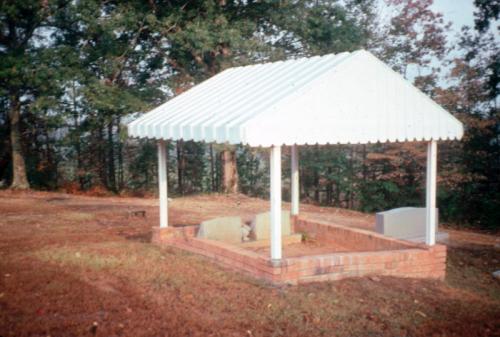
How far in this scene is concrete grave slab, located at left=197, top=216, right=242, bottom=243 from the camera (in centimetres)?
993

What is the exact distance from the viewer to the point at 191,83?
20.5 metres

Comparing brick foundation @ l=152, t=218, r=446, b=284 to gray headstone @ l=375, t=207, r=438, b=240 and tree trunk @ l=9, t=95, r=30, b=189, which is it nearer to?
gray headstone @ l=375, t=207, r=438, b=240

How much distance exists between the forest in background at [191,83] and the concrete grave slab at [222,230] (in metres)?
8.63

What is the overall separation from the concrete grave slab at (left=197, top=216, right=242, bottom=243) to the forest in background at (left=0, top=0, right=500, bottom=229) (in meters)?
8.63

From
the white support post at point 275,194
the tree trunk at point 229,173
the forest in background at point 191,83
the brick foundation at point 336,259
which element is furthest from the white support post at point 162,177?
the tree trunk at point 229,173

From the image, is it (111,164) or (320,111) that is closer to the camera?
(320,111)

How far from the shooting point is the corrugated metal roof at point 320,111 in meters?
7.12

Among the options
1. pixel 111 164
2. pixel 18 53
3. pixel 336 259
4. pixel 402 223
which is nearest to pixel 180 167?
pixel 111 164

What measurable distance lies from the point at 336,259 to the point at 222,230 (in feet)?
9.67

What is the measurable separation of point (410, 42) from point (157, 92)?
37.2ft

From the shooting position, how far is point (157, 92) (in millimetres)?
20031

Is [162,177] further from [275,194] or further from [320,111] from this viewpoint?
[320,111]

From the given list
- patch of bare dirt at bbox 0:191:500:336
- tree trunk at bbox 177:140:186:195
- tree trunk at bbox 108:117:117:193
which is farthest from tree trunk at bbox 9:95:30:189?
patch of bare dirt at bbox 0:191:500:336

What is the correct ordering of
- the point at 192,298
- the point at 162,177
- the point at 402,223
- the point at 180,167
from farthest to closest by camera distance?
the point at 180,167, the point at 402,223, the point at 162,177, the point at 192,298
